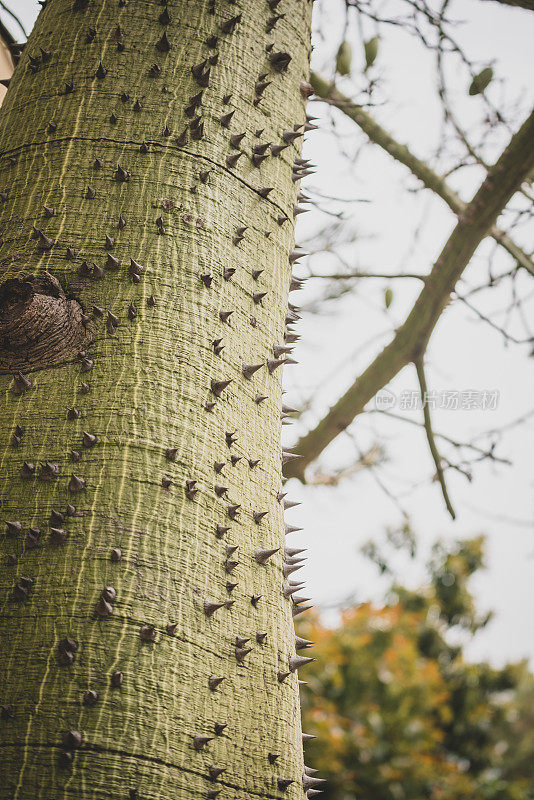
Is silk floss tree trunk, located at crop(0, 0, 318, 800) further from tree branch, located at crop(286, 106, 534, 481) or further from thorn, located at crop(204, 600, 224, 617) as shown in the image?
tree branch, located at crop(286, 106, 534, 481)

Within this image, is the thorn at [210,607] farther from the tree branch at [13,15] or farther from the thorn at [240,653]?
the tree branch at [13,15]

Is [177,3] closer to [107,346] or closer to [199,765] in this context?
[107,346]

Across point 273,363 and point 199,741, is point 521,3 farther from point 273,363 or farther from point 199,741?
point 199,741

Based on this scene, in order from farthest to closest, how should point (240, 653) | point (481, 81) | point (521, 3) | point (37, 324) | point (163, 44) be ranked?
1. point (481, 81)
2. point (521, 3)
3. point (163, 44)
4. point (37, 324)
5. point (240, 653)

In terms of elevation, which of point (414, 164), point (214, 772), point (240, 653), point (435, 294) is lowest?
point (214, 772)

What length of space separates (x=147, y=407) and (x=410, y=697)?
897 cm

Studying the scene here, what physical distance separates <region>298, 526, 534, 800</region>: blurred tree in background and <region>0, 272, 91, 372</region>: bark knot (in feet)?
22.9

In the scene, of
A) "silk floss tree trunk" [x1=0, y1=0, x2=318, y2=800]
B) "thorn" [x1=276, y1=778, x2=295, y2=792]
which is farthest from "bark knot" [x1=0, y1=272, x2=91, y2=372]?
"thorn" [x1=276, y1=778, x2=295, y2=792]

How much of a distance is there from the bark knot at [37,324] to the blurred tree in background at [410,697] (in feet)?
22.9

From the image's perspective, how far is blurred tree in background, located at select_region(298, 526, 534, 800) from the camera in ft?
26.0

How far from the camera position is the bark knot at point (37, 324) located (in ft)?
3.54

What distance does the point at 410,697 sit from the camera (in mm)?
8719

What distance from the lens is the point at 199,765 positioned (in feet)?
2.85

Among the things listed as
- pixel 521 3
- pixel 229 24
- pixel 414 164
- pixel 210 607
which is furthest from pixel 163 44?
pixel 414 164
